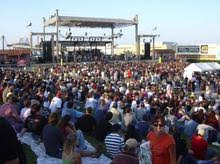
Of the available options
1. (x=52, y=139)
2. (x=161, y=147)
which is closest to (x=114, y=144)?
(x=52, y=139)

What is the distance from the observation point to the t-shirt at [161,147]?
20.7ft

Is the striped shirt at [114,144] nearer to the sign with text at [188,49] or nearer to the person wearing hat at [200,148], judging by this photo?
the person wearing hat at [200,148]

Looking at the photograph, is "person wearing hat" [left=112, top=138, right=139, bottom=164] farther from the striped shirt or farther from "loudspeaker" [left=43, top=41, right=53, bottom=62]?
"loudspeaker" [left=43, top=41, right=53, bottom=62]

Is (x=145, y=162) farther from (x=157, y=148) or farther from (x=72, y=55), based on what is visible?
(x=72, y=55)

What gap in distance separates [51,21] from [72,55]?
6900mm

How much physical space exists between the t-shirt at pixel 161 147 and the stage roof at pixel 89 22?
4205 cm

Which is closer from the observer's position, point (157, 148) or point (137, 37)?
point (157, 148)

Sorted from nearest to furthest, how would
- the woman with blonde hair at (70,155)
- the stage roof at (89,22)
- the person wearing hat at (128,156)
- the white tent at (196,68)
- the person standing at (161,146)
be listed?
the woman with blonde hair at (70,155), the person standing at (161,146), the person wearing hat at (128,156), the white tent at (196,68), the stage roof at (89,22)

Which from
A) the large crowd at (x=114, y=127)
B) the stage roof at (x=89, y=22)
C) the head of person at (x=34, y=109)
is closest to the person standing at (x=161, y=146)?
the large crowd at (x=114, y=127)

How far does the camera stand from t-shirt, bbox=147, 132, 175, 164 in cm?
631

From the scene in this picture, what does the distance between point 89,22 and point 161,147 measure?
45.3 m

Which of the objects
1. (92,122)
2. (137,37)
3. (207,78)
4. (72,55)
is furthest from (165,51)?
(92,122)

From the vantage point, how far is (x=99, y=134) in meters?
11.2

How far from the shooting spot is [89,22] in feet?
167
